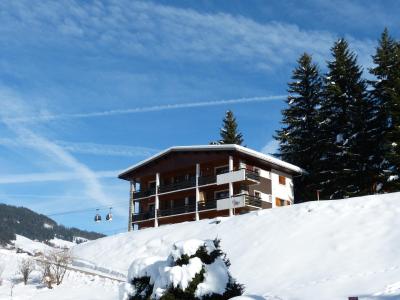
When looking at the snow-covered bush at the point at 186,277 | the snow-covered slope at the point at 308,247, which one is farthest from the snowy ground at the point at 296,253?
the snow-covered bush at the point at 186,277

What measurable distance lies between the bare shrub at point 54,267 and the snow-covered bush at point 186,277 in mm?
17621

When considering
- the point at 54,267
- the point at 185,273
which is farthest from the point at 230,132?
the point at 185,273

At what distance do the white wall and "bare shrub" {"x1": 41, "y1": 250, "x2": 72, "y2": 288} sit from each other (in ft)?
59.9

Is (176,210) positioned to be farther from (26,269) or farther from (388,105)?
(388,105)

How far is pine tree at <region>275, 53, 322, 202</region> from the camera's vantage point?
46.2m

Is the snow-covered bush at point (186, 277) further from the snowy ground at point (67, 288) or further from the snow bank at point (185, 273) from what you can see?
the snowy ground at point (67, 288)

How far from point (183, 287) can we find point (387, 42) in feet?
123

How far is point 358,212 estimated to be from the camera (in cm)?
2870

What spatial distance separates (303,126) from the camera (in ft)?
159

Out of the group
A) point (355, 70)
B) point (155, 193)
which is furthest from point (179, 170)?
point (355, 70)

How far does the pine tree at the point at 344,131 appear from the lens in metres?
41.5

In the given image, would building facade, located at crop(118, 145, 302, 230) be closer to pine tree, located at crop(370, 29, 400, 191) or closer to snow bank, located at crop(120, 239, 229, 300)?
pine tree, located at crop(370, 29, 400, 191)

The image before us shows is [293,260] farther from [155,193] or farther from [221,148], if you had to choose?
[155,193]

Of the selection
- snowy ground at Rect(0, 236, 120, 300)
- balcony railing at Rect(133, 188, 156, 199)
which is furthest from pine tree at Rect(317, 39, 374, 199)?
snowy ground at Rect(0, 236, 120, 300)
